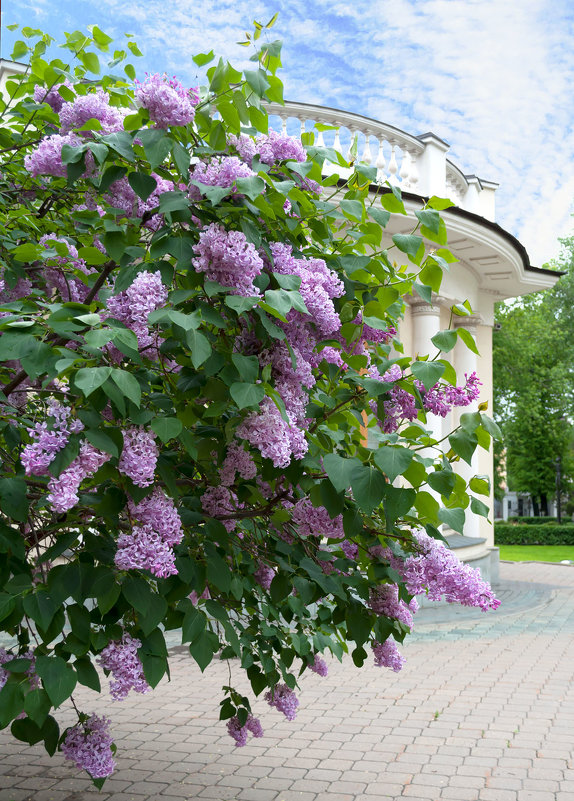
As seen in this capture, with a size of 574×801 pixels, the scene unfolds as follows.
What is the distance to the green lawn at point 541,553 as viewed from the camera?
31.8 meters

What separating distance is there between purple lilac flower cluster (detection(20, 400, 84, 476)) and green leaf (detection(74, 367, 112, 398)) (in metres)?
0.25

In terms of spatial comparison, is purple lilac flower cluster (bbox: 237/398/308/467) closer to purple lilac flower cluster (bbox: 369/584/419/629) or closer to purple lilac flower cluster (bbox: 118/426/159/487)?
purple lilac flower cluster (bbox: 118/426/159/487)

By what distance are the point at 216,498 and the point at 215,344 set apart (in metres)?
0.80

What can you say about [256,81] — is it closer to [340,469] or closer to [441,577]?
[340,469]

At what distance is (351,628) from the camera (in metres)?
3.73

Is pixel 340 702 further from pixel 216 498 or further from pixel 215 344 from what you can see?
pixel 215 344

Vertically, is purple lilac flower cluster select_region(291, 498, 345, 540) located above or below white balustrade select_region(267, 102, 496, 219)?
below

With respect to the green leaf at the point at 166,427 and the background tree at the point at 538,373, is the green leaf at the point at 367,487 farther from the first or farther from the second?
the background tree at the point at 538,373

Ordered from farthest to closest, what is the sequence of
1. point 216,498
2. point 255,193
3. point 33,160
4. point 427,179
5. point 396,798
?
point 427,179 → point 396,798 → point 216,498 → point 33,160 → point 255,193

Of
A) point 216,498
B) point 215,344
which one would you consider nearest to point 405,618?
point 216,498

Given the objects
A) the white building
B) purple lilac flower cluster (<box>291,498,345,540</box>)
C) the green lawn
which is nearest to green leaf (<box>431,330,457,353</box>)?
purple lilac flower cluster (<box>291,498,345,540</box>)

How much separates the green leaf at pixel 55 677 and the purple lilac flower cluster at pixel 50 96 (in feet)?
8.35

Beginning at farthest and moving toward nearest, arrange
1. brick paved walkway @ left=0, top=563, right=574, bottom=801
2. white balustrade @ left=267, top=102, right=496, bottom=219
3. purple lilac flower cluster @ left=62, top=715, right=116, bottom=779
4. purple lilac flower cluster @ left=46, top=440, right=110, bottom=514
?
white balustrade @ left=267, top=102, right=496, bottom=219, brick paved walkway @ left=0, top=563, right=574, bottom=801, purple lilac flower cluster @ left=62, top=715, right=116, bottom=779, purple lilac flower cluster @ left=46, top=440, right=110, bottom=514

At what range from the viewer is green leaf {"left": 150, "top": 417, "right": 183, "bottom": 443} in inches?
102
